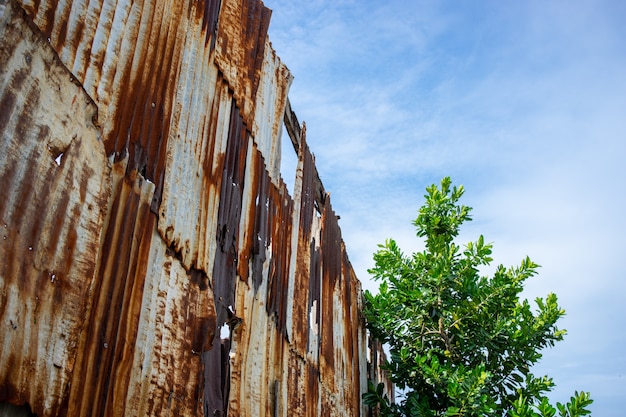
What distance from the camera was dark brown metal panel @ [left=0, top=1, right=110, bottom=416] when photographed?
1.53m

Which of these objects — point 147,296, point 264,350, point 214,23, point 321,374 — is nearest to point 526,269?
point 321,374

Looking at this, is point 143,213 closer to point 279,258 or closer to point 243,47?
point 243,47

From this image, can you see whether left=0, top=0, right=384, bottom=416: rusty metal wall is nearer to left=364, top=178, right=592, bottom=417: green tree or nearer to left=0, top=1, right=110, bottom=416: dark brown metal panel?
left=0, top=1, right=110, bottom=416: dark brown metal panel

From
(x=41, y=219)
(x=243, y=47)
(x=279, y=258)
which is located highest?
(x=243, y=47)

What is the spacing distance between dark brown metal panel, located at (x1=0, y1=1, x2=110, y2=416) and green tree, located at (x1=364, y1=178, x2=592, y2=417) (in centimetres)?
470

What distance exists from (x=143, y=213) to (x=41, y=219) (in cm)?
54

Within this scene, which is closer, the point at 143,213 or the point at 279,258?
the point at 143,213

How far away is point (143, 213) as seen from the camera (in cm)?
218

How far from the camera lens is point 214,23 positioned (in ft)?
9.64

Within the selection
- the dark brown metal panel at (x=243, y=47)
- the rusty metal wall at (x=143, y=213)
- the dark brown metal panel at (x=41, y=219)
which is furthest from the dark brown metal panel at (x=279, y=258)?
the dark brown metal panel at (x=41, y=219)

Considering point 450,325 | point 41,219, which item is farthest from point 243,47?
point 450,325

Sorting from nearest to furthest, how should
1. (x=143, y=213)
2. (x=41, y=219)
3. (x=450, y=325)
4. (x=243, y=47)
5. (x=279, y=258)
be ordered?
1. (x=41, y=219)
2. (x=143, y=213)
3. (x=243, y=47)
4. (x=279, y=258)
5. (x=450, y=325)

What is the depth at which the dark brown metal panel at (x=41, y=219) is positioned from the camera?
1.53 metres

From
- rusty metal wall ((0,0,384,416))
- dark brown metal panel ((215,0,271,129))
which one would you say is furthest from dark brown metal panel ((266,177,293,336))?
dark brown metal panel ((215,0,271,129))
